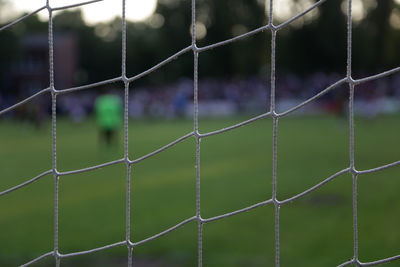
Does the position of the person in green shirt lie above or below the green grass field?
below

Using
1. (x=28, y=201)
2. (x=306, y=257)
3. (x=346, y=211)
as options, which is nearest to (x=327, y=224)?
(x=346, y=211)

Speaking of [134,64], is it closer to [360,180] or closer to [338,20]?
[338,20]

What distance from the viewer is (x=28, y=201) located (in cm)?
696

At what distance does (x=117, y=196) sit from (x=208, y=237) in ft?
7.15

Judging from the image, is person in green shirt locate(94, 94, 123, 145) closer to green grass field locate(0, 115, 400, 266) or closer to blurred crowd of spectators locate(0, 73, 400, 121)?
green grass field locate(0, 115, 400, 266)

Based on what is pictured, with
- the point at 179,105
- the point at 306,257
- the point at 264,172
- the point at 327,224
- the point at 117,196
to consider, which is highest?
the point at 306,257

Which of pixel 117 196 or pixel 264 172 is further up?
pixel 117 196

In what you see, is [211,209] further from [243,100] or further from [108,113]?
[243,100]

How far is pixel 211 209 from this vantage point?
636 centimetres

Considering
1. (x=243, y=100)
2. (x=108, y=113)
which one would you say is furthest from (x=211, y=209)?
(x=243, y=100)

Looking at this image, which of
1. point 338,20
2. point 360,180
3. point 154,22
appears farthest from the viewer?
point 154,22

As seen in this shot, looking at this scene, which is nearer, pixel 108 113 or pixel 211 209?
pixel 211 209

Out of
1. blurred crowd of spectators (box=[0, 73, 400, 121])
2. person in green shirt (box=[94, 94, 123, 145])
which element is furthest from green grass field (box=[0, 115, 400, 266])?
blurred crowd of spectators (box=[0, 73, 400, 121])

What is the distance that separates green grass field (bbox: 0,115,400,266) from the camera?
471 cm
